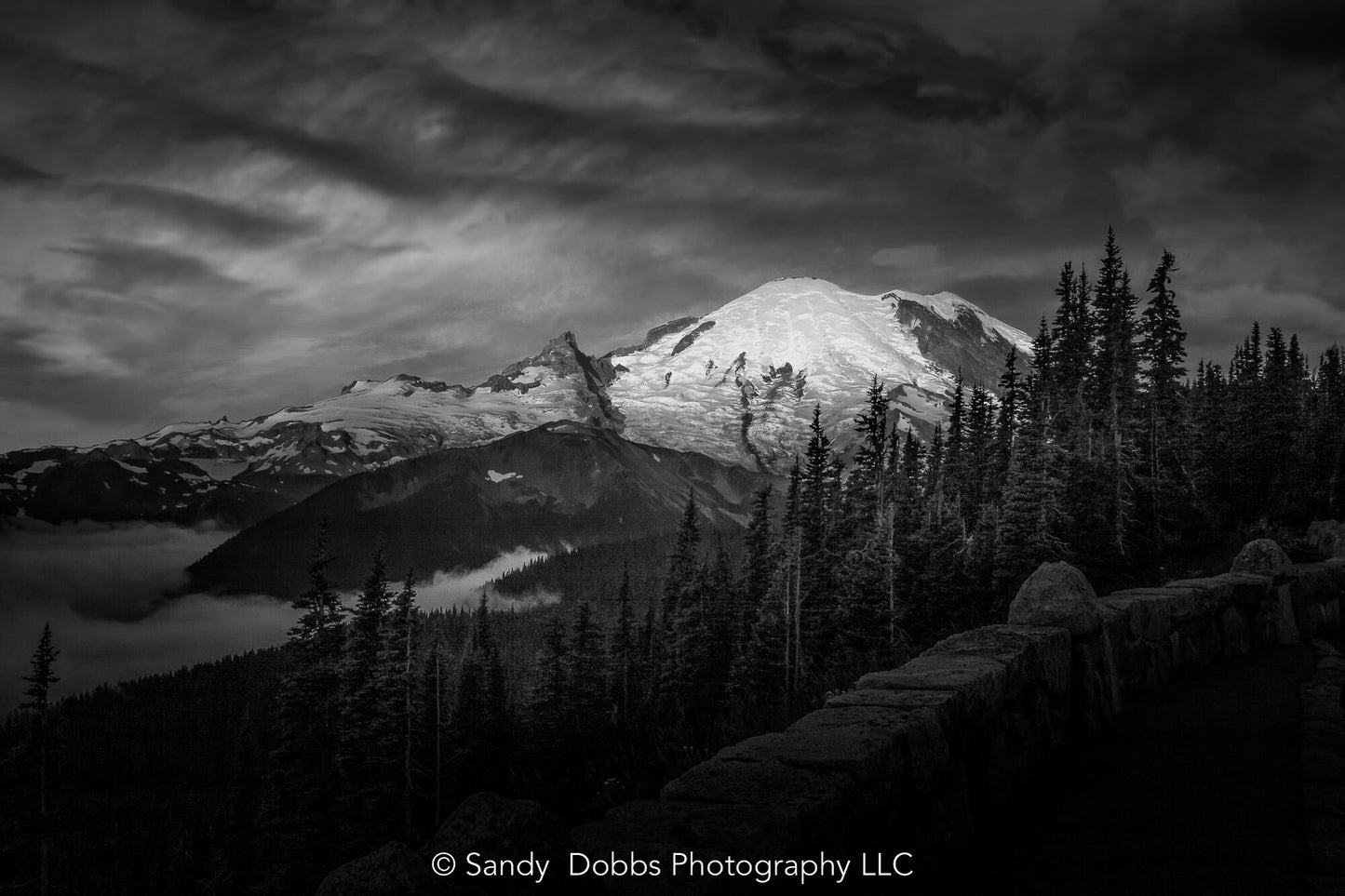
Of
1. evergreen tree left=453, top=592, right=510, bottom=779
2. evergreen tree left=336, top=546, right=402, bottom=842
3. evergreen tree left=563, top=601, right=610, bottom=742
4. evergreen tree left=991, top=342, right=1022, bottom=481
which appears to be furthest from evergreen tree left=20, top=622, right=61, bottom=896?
evergreen tree left=991, top=342, right=1022, bottom=481

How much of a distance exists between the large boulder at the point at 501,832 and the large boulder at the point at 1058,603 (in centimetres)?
801

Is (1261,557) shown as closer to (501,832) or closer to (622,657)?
(501,832)

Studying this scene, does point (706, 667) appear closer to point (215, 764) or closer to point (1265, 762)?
point (1265, 762)

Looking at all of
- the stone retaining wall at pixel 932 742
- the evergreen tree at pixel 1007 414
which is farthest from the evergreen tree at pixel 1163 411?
the stone retaining wall at pixel 932 742

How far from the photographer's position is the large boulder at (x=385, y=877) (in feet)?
10.9

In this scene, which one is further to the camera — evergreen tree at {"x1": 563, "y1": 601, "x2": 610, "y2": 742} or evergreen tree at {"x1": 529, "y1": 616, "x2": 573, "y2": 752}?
evergreen tree at {"x1": 563, "y1": 601, "x2": 610, "y2": 742}

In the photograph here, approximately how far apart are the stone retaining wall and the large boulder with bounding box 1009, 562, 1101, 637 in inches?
0.7

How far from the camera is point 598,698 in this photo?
2164 inches

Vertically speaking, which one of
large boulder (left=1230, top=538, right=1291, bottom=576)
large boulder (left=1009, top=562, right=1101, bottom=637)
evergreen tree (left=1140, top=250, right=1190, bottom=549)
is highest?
evergreen tree (left=1140, top=250, right=1190, bottom=549)

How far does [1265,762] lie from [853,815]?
6.67 meters

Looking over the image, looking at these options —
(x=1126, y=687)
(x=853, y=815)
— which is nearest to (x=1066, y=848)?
(x=853, y=815)

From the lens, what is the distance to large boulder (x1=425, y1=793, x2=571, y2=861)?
12.3 feet

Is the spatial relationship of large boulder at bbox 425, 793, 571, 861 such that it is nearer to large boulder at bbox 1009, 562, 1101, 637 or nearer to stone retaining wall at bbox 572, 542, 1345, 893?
stone retaining wall at bbox 572, 542, 1345, 893

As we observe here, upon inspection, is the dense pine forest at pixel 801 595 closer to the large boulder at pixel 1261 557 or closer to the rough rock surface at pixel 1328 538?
the rough rock surface at pixel 1328 538
